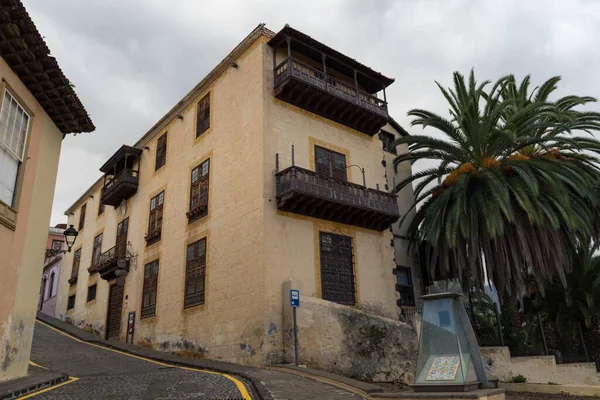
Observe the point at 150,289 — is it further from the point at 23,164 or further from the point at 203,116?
the point at 23,164

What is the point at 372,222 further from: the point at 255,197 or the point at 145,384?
the point at 145,384

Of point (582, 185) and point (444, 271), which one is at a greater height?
point (582, 185)

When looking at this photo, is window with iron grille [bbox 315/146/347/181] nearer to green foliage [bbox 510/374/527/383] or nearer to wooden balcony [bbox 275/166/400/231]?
wooden balcony [bbox 275/166/400/231]

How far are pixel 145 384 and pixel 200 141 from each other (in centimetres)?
1195

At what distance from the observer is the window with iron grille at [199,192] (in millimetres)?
18922

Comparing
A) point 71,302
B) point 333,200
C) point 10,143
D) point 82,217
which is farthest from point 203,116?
point 71,302

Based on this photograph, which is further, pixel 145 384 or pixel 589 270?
pixel 589 270

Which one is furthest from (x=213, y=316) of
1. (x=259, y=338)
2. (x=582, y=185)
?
(x=582, y=185)

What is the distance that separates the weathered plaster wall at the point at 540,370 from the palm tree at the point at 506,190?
8.77ft

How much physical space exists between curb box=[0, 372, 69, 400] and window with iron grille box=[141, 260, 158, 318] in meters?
9.48

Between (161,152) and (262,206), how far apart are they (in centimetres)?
1030

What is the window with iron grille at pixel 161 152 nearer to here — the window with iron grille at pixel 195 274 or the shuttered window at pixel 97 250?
the window with iron grille at pixel 195 274

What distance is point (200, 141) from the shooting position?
66.7ft

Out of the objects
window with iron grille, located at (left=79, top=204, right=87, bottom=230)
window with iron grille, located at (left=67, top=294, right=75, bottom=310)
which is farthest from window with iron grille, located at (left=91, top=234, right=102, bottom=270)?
window with iron grille, located at (left=79, top=204, right=87, bottom=230)
